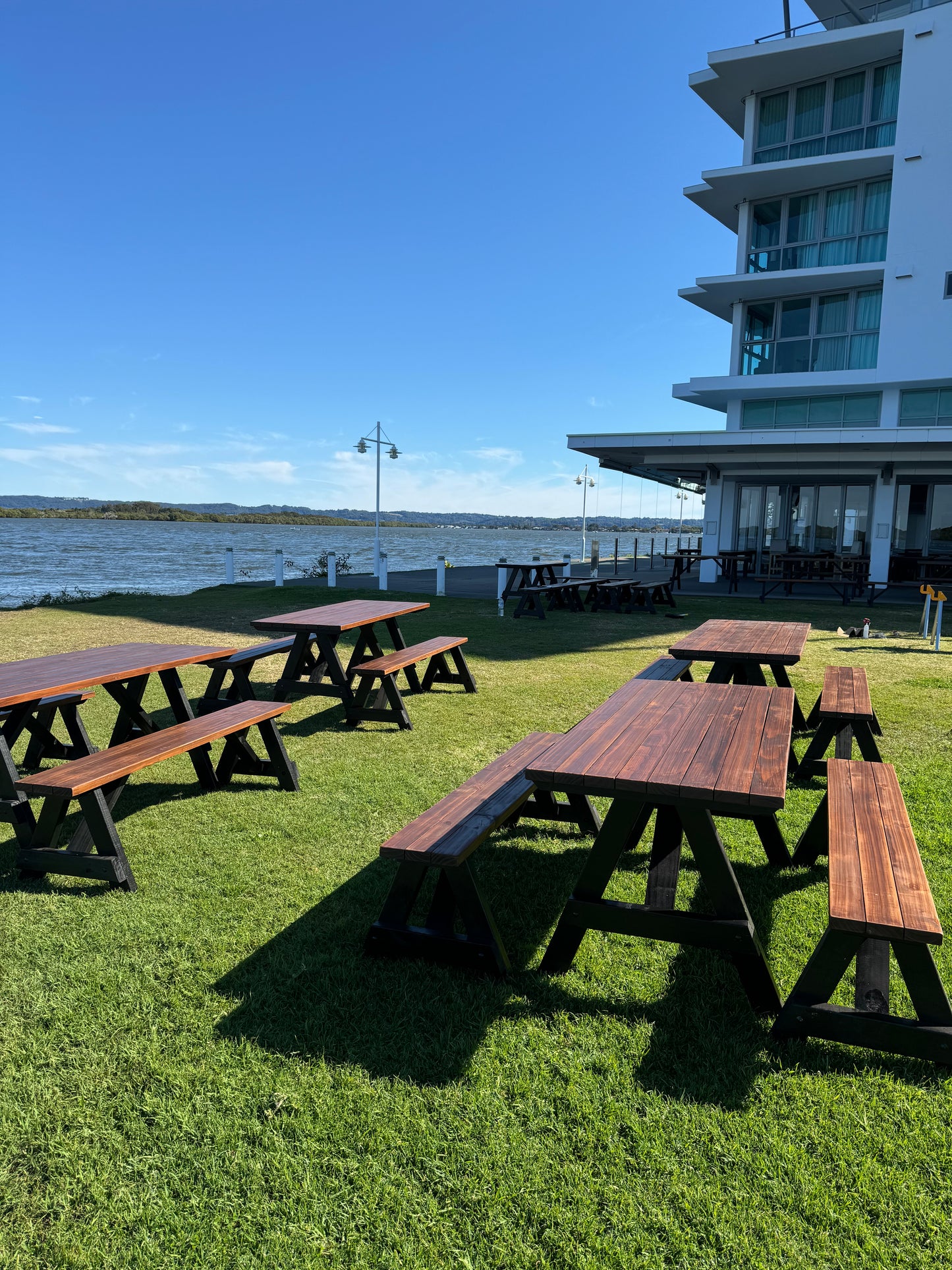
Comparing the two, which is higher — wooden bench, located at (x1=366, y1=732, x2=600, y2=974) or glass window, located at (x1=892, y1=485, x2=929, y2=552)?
glass window, located at (x1=892, y1=485, x2=929, y2=552)

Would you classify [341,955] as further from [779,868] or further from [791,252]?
[791,252]

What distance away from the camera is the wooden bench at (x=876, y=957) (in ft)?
8.23

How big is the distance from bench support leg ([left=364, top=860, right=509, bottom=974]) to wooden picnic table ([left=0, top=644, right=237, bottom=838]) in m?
2.21

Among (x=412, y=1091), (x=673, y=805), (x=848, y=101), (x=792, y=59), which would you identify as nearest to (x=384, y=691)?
(x=673, y=805)

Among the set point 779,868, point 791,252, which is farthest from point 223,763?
point 791,252

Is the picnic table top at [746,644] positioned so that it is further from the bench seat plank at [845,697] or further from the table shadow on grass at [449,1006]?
the table shadow on grass at [449,1006]

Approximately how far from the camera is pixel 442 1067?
2.63m

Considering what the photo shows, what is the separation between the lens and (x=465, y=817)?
3.41 m

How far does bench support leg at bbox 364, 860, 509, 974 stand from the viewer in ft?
10.2

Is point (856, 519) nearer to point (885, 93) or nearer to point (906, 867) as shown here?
point (885, 93)

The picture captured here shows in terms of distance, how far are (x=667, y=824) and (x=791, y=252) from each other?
26.6m

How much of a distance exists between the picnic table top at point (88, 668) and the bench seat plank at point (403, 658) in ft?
3.71

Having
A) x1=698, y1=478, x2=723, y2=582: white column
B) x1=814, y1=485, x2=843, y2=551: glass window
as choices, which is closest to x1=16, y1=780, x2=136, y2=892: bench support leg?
x1=698, y1=478, x2=723, y2=582: white column

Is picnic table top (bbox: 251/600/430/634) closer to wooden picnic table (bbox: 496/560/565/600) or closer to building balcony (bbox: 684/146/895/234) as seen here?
wooden picnic table (bbox: 496/560/565/600)
